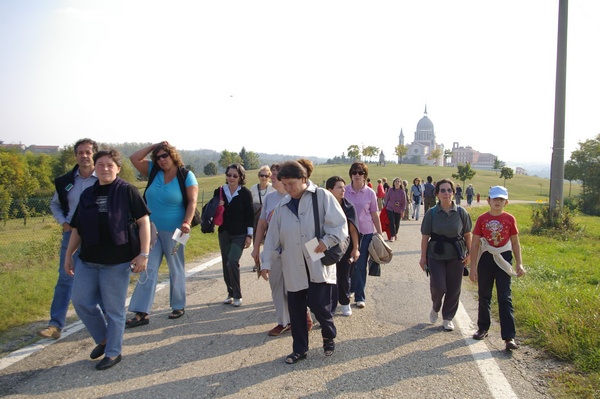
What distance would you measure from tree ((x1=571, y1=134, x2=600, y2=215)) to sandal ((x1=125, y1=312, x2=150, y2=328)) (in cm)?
6065

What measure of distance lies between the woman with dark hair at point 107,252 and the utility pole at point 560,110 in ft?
39.8

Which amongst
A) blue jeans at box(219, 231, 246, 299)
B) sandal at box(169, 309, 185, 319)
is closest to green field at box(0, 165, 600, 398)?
sandal at box(169, 309, 185, 319)

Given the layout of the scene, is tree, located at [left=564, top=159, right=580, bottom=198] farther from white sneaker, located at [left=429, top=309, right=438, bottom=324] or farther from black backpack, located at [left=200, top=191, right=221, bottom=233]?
black backpack, located at [left=200, top=191, right=221, bottom=233]

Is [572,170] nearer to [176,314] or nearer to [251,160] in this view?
[251,160]

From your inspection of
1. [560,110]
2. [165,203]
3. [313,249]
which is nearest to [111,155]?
[165,203]

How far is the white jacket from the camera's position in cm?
448

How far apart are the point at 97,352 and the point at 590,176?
2664 inches

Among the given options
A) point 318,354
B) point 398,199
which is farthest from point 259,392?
point 398,199

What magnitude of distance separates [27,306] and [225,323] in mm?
2493

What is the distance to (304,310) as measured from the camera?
180 inches

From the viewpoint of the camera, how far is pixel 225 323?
5609 mm

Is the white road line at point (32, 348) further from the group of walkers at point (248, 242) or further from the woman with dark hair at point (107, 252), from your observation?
the woman with dark hair at point (107, 252)

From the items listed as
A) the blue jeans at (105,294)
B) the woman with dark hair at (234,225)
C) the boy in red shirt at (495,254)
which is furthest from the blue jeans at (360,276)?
the blue jeans at (105,294)

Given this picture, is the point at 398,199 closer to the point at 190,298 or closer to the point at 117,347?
the point at 190,298
